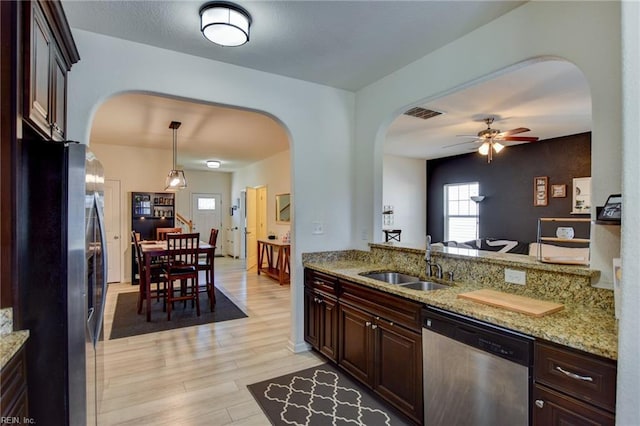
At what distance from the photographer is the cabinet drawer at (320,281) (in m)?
2.90

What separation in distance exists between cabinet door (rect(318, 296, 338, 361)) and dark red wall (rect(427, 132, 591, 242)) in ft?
16.6

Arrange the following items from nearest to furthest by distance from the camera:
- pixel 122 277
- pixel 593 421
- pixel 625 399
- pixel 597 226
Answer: pixel 625 399 < pixel 593 421 < pixel 597 226 < pixel 122 277

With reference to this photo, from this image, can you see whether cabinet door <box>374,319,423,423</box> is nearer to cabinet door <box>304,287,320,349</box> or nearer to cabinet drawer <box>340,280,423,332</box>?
cabinet drawer <box>340,280,423,332</box>

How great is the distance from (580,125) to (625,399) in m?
5.31

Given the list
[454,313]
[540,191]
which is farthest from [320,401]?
[540,191]

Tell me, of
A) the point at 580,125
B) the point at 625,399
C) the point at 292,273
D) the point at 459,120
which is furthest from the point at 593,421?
the point at 580,125

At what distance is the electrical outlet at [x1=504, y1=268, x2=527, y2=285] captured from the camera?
81.7 inches

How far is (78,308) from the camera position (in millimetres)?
1558

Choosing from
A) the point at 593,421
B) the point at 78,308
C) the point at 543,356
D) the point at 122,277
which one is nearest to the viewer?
the point at 593,421

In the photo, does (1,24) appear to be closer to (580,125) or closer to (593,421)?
(593,421)

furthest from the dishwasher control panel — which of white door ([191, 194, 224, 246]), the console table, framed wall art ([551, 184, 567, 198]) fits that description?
white door ([191, 194, 224, 246])

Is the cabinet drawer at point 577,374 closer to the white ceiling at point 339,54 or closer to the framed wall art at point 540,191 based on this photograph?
the white ceiling at point 339,54

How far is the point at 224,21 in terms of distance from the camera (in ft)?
6.85

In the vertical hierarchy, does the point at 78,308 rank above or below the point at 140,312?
above
